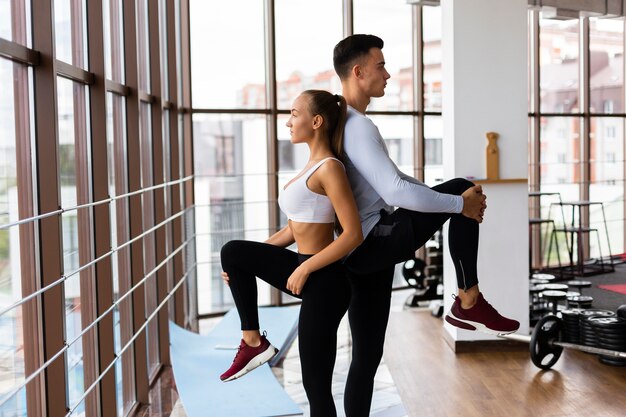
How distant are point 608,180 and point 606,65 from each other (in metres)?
1.42

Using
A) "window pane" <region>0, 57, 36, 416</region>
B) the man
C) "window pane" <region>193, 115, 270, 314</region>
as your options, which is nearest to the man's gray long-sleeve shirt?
the man

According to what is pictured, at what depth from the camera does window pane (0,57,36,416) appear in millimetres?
2408

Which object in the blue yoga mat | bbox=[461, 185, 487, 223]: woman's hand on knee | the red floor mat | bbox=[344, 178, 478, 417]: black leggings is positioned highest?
bbox=[461, 185, 487, 223]: woman's hand on knee

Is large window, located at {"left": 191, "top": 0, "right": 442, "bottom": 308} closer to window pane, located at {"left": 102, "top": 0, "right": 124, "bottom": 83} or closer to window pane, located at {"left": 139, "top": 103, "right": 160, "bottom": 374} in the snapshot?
window pane, located at {"left": 139, "top": 103, "right": 160, "bottom": 374}

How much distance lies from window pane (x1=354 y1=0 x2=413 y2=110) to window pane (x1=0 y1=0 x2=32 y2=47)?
534 centimetres

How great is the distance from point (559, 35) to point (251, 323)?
25.5 ft

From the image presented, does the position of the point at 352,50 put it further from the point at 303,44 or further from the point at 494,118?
the point at 303,44

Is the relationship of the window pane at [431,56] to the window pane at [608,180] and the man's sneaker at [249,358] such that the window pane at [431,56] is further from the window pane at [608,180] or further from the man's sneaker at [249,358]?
the man's sneaker at [249,358]

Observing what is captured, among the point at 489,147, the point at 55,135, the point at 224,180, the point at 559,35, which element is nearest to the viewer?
the point at 55,135

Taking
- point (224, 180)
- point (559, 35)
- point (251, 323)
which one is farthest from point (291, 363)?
point (559, 35)

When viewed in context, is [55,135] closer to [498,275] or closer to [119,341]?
[119,341]

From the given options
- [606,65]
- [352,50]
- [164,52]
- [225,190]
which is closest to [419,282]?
[225,190]

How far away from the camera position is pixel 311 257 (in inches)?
87.8

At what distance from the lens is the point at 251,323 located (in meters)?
2.31
